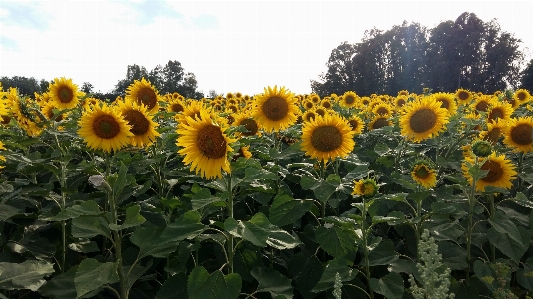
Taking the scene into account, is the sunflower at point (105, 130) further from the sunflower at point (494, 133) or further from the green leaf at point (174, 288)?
the sunflower at point (494, 133)

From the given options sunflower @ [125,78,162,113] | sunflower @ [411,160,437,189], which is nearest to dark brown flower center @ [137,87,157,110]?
sunflower @ [125,78,162,113]

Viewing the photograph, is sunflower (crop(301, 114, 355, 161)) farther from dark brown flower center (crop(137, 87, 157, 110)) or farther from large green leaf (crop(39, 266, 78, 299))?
dark brown flower center (crop(137, 87, 157, 110))

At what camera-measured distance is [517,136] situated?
397cm

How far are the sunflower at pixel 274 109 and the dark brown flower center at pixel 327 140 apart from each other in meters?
1.01

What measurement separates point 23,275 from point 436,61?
5816cm

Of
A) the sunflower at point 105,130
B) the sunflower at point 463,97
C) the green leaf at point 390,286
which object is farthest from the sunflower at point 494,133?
the sunflower at point 463,97

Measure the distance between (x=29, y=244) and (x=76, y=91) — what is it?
3823mm

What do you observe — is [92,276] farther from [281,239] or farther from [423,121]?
[423,121]

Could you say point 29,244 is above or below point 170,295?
below

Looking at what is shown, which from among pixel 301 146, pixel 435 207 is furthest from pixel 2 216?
pixel 435 207

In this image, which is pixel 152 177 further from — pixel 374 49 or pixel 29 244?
pixel 374 49

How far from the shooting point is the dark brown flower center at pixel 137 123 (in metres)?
3.48

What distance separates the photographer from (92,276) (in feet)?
7.57

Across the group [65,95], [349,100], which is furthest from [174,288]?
[349,100]
